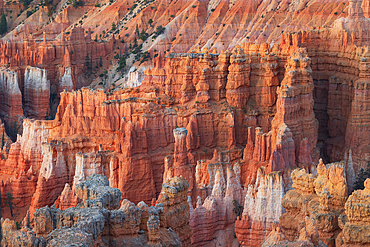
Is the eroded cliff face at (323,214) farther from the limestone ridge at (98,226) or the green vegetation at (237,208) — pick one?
the green vegetation at (237,208)

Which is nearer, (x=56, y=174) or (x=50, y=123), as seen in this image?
(x=56, y=174)

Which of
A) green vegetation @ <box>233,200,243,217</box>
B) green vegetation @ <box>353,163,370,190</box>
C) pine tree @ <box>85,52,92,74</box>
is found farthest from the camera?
pine tree @ <box>85,52,92,74</box>

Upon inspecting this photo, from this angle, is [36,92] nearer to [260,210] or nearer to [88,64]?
[88,64]

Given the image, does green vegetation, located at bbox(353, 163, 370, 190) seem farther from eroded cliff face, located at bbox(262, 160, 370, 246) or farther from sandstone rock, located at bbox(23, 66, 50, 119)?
sandstone rock, located at bbox(23, 66, 50, 119)

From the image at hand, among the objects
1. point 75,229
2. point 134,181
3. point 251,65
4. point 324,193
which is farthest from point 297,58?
point 75,229

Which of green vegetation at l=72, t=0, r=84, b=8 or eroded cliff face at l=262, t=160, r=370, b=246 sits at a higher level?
green vegetation at l=72, t=0, r=84, b=8

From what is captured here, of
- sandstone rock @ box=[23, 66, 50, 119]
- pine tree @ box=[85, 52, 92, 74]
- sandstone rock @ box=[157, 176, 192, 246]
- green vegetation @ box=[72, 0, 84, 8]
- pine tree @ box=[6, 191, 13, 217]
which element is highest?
green vegetation @ box=[72, 0, 84, 8]

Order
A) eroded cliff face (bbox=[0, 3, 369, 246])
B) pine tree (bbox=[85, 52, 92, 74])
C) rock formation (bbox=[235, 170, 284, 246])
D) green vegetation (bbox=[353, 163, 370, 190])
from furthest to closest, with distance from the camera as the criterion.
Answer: pine tree (bbox=[85, 52, 92, 74]) → green vegetation (bbox=[353, 163, 370, 190]) → eroded cliff face (bbox=[0, 3, 369, 246]) → rock formation (bbox=[235, 170, 284, 246])

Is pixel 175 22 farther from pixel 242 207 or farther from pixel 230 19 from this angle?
pixel 242 207

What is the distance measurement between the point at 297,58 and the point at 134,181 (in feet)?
48.4

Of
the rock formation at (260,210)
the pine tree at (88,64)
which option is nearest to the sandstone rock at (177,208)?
the rock formation at (260,210)

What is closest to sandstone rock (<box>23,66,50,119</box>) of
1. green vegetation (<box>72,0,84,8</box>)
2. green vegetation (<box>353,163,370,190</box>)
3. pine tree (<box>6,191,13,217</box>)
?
pine tree (<box>6,191,13,217</box>)

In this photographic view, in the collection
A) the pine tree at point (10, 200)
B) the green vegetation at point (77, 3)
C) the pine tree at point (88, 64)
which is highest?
the green vegetation at point (77, 3)

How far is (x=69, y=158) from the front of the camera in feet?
193
